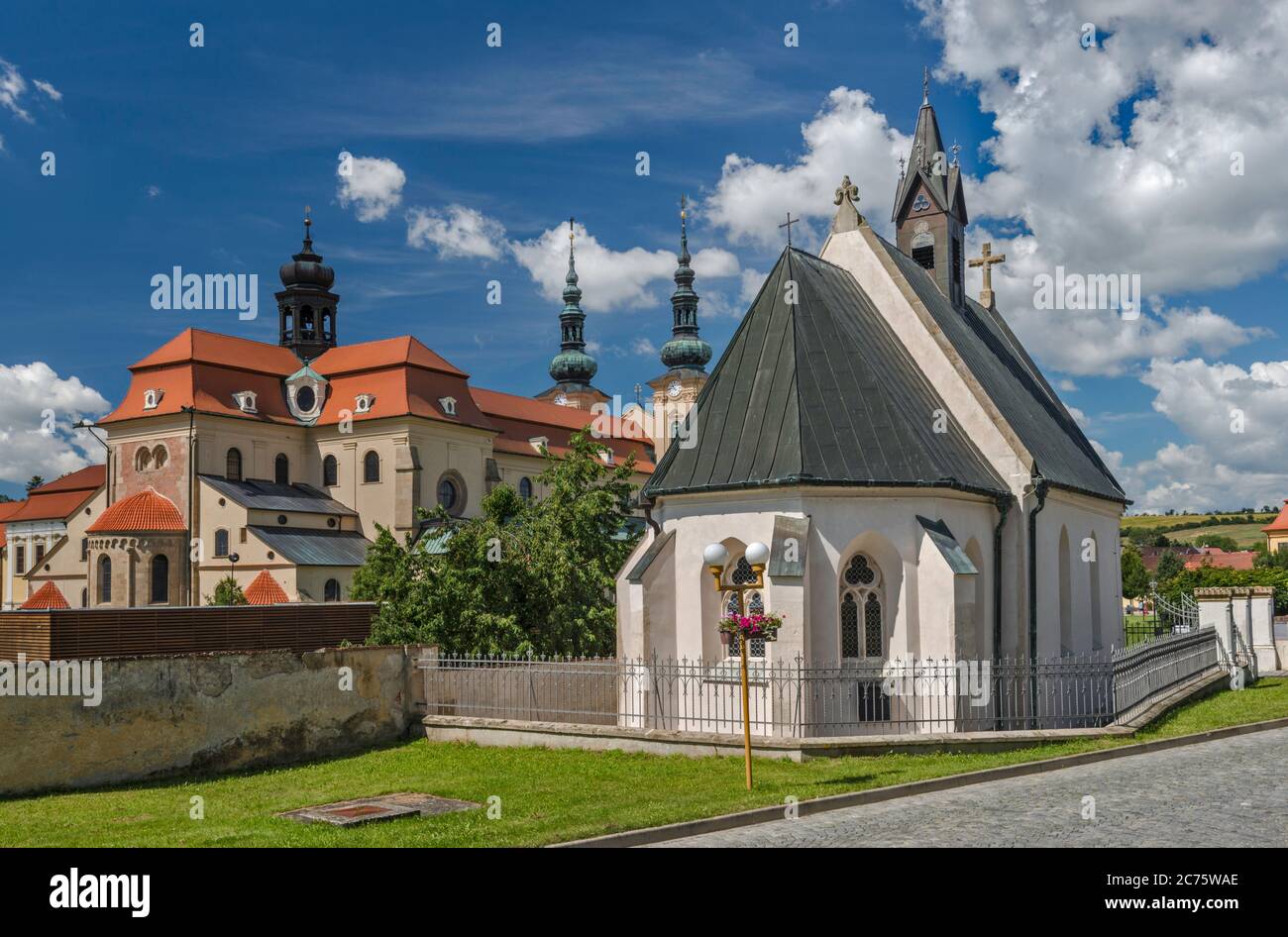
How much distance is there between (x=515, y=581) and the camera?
26.7 m

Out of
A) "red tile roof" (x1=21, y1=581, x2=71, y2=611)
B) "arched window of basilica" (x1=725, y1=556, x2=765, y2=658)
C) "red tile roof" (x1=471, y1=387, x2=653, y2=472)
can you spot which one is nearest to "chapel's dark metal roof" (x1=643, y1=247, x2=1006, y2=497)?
"arched window of basilica" (x1=725, y1=556, x2=765, y2=658)

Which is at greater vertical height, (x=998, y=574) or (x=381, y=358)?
(x=381, y=358)

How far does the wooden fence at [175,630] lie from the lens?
1838 centimetres

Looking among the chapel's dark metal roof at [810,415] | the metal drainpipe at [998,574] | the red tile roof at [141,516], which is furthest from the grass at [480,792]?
the red tile roof at [141,516]

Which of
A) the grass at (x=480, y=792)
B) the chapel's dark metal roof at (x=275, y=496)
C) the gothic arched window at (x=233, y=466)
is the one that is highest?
the gothic arched window at (x=233, y=466)

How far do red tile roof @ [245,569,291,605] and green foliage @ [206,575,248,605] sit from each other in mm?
452

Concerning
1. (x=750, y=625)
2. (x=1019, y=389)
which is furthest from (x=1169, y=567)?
(x=750, y=625)

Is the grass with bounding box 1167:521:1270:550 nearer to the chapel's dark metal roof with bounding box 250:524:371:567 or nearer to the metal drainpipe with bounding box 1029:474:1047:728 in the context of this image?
the chapel's dark metal roof with bounding box 250:524:371:567

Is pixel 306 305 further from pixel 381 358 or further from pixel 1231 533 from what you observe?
pixel 1231 533

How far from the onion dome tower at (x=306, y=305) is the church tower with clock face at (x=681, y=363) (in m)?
30.5

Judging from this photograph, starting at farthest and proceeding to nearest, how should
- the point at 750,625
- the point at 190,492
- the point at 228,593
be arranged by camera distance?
the point at 190,492
the point at 228,593
the point at 750,625

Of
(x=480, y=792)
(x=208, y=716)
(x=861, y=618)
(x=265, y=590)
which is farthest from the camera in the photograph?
(x=265, y=590)

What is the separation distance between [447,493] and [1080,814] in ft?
169

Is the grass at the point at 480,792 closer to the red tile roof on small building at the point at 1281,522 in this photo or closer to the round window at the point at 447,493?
the round window at the point at 447,493
